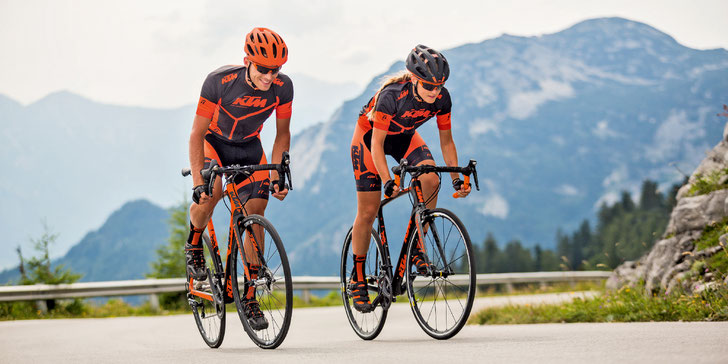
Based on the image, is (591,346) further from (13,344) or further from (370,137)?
(13,344)

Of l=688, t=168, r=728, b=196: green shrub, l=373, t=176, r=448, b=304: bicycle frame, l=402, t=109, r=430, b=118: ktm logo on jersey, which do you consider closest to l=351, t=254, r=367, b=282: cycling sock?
l=373, t=176, r=448, b=304: bicycle frame

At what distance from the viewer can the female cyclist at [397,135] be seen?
21.5ft

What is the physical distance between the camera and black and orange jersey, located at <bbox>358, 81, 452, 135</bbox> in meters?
6.80

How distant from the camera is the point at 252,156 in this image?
7230 millimetres

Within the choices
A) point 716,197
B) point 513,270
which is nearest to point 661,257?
point 716,197

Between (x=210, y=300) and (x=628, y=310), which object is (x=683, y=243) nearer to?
(x=628, y=310)

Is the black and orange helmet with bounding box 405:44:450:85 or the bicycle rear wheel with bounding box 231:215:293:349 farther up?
the black and orange helmet with bounding box 405:44:450:85

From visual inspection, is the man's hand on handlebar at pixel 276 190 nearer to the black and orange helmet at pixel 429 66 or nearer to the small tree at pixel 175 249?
the black and orange helmet at pixel 429 66

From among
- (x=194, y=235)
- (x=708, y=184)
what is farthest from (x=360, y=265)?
(x=708, y=184)

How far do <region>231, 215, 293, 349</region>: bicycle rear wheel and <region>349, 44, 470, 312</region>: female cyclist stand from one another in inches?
45.2

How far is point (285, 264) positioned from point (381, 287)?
160 centimetres

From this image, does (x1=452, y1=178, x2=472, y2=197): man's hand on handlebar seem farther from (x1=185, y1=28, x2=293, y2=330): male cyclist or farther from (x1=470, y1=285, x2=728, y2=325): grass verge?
(x1=470, y1=285, x2=728, y2=325): grass verge

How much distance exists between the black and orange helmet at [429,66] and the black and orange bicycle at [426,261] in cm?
77

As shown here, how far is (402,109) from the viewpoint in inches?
269
